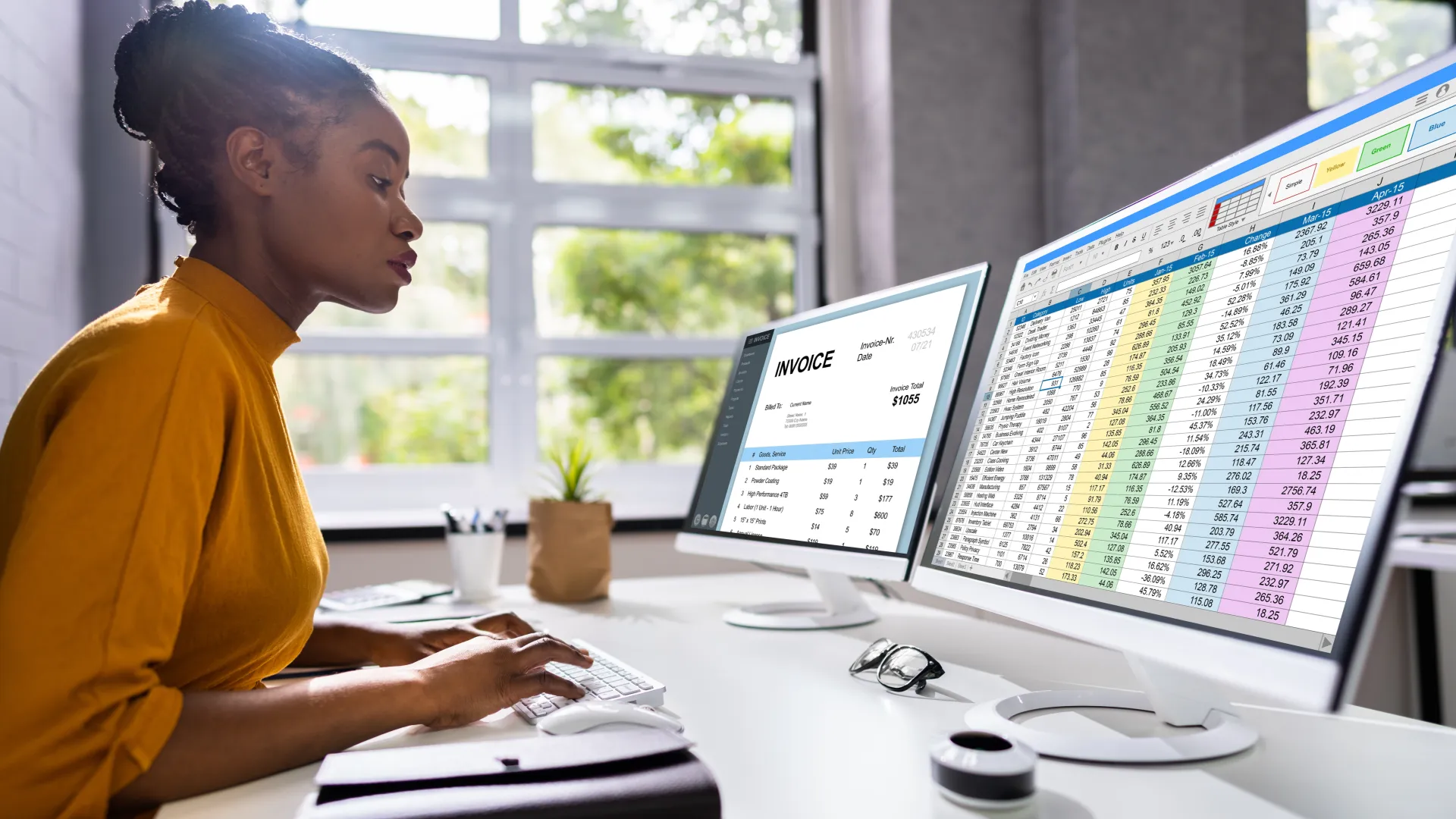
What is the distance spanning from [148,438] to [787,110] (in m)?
2.55

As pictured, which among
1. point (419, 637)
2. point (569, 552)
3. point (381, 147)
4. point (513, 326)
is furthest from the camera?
point (513, 326)

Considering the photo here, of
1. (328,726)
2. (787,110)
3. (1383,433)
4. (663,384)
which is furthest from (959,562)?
(787,110)

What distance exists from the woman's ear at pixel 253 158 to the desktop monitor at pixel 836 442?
0.71 metres

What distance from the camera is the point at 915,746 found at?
724 millimetres

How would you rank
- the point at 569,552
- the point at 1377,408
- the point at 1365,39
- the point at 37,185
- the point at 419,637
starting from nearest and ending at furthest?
the point at 1377,408, the point at 419,637, the point at 569,552, the point at 37,185, the point at 1365,39

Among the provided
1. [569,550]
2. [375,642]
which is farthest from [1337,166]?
[569,550]

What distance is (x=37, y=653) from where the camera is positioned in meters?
0.59

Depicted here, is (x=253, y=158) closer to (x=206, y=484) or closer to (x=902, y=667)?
(x=206, y=484)

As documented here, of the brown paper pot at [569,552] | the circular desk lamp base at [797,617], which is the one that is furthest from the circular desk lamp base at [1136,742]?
the brown paper pot at [569,552]

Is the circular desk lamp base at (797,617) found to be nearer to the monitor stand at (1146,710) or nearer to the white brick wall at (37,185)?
the monitor stand at (1146,710)

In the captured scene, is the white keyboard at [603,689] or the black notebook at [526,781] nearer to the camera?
the black notebook at [526,781]

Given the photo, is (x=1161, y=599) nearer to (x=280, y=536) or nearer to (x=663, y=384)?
(x=280, y=536)

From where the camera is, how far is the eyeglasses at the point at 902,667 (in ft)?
2.93

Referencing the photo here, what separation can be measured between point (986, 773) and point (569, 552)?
1058mm
